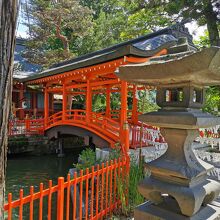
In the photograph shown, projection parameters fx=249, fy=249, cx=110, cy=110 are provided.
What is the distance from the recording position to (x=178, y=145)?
2760mm

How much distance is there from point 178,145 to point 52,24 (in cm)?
1806

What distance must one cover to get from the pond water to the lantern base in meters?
3.94

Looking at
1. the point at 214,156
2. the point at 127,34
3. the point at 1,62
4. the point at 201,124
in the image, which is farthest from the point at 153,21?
the point at 1,62

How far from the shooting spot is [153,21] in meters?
14.0

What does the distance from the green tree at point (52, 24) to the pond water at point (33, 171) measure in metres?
8.68

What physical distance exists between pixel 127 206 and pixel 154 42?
6397mm

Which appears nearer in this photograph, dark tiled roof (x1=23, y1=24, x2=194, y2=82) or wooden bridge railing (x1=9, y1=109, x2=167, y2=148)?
dark tiled roof (x1=23, y1=24, x2=194, y2=82)

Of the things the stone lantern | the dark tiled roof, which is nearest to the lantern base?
the stone lantern

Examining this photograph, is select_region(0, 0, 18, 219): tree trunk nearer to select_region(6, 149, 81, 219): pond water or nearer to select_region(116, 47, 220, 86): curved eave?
select_region(116, 47, 220, 86): curved eave

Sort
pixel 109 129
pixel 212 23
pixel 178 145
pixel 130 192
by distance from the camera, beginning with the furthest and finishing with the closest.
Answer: pixel 212 23
pixel 109 129
pixel 130 192
pixel 178 145

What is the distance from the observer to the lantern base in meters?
2.74

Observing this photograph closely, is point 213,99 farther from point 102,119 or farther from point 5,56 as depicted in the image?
point 5,56

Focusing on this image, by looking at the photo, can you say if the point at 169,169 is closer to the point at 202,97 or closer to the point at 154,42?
the point at 202,97

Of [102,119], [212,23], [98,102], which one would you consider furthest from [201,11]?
[98,102]
